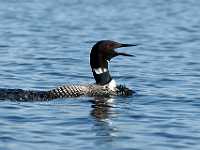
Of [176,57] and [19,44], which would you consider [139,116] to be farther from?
[19,44]

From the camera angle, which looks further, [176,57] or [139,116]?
[176,57]

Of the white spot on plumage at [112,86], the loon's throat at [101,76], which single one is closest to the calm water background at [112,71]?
the white spot on plumage at [112,86]

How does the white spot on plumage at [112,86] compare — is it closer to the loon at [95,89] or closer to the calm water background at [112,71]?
the loon at [95,89]

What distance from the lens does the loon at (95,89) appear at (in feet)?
43.3

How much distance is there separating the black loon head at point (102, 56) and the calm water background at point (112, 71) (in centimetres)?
75

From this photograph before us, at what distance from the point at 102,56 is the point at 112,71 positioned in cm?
348

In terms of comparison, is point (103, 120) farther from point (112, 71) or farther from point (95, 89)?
point (112, 71)

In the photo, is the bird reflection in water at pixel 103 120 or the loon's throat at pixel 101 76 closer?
the bird reflection in water at pixel 103 120

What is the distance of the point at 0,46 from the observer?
21.3 m

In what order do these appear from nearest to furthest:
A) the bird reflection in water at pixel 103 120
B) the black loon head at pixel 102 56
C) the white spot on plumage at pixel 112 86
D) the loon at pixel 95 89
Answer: the bird reflection in water at pixel 103 120, the loon at pixel 95 89, the white spot on plumage at pixel 112 86, the black loon head at pixel 102 56

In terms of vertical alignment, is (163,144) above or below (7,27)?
below

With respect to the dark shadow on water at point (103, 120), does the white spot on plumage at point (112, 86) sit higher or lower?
higher

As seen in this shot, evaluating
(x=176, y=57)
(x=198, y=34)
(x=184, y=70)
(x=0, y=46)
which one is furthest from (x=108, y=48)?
(x=198, y=34)

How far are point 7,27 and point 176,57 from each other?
8.61 metres
